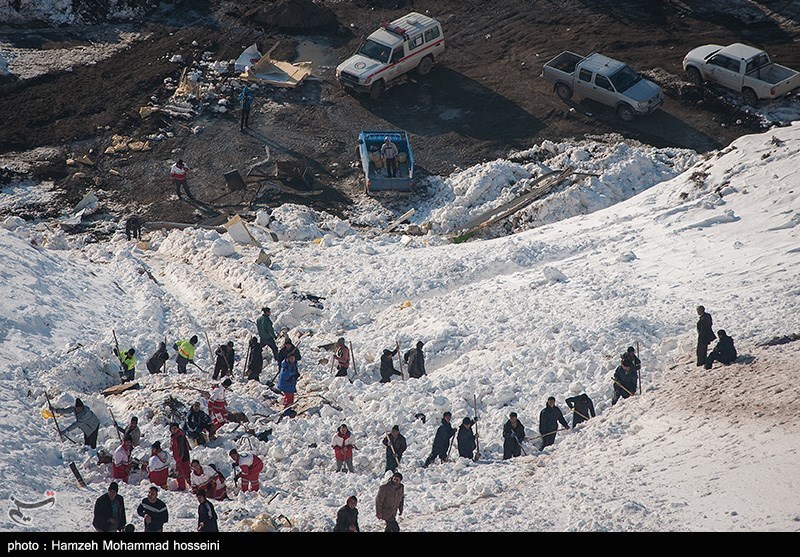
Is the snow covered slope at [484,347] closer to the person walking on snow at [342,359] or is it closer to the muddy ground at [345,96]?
the person walking on snow at [342,359]

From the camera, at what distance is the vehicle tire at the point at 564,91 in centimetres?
2716

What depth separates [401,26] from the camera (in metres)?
28.7

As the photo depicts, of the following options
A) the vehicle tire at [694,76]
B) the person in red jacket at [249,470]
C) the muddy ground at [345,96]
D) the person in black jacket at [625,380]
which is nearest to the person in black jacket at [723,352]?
the person in black jacket at [625,380]

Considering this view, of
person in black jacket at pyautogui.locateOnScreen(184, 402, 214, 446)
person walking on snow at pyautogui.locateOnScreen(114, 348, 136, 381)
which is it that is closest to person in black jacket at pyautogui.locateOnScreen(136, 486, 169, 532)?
person in black jacket at pyautogui.locateOnScreen(184, 402, 214, 446)

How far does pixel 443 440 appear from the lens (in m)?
14.3

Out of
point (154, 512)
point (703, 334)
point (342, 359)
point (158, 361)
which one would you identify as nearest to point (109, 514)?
point (154, 512)

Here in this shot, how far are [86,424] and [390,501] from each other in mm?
5279

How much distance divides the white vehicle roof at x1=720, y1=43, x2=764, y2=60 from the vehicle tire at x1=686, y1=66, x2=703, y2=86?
870mm

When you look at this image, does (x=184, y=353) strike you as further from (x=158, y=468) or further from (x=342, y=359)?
(x=158, y=468)

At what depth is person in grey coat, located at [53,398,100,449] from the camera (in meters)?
14.5

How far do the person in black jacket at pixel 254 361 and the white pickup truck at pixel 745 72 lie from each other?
16239 mm

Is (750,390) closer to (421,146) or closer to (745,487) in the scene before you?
(745,487)

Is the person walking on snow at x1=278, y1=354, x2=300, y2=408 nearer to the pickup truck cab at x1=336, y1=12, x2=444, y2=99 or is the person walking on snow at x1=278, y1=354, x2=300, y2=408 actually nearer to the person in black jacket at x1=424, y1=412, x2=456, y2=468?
the person in black jacket at x1=424, y1=412, x2=456, y2=468
